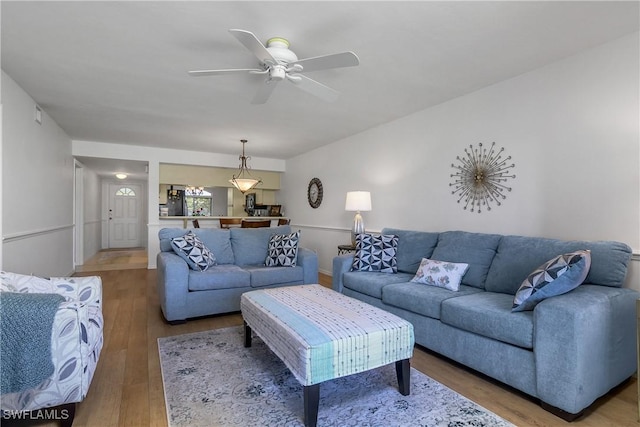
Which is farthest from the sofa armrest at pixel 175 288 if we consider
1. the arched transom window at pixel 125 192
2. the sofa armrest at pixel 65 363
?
the arched transom window at pixel 125 192

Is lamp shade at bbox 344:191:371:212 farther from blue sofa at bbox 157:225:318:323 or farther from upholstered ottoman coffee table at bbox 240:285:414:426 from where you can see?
upholstered ottoman coffee table at bbox 240:285:414:426

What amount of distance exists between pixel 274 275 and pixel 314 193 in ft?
9.01

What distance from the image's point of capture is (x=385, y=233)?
152 inches

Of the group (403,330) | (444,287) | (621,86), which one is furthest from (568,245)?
(403,330)

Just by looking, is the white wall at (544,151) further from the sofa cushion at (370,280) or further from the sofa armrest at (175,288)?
the sofa armrest at (175,288)

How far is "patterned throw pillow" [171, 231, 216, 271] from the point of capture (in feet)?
11.2

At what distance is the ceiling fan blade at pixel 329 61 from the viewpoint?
78.4 inches

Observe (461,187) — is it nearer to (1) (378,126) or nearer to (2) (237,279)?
(1) (378,126)

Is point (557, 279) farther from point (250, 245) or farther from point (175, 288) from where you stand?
point (250, 245)

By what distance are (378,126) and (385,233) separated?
1.61 meters

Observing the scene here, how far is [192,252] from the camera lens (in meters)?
3.43

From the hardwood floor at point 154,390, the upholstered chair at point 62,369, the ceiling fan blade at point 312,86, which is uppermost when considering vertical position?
the ceiling fan blade at point 312,86

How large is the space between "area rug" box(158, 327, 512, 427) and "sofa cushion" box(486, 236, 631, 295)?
39.0 inches

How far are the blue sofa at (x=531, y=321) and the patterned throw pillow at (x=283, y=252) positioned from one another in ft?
4.13
